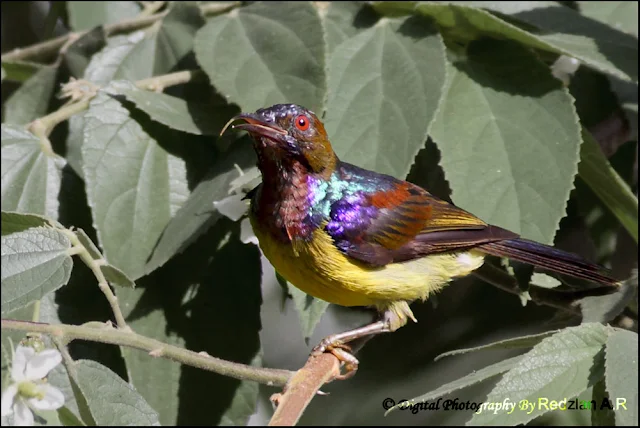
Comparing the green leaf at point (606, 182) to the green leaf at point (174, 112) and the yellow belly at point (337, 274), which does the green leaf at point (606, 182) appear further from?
the green leaf at point (174, 112)

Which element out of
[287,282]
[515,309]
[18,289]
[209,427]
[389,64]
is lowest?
[209,427]

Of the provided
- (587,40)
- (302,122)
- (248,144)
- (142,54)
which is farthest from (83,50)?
(587,40)

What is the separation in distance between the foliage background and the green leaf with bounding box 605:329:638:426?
1.50 ft

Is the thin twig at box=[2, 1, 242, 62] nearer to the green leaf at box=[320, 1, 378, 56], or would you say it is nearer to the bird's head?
the green leaf at box=[320, 1, 378, 56]

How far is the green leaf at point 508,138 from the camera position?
2.61 metres

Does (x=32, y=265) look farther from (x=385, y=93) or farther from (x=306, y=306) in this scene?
(x=385, y=93)

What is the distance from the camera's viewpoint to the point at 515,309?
135 inches

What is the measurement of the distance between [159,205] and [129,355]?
19.5 inches

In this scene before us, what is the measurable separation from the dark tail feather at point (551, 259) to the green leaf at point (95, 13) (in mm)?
1996

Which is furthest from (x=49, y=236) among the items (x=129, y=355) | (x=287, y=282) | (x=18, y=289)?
(x=287, y=282)

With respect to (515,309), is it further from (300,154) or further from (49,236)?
(49,236)

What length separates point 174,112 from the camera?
109 inches

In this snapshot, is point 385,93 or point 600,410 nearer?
point 600,410

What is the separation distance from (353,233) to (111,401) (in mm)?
1009
